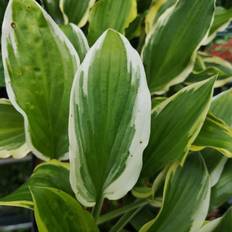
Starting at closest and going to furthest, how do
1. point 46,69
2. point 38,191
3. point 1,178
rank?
point 38,191 < point 46,69 < point 1,178

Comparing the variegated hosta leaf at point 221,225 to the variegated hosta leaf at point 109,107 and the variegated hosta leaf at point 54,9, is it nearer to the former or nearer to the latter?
the variegated hosta leaf at point 109,107

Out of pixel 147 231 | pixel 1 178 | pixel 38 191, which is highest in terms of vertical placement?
pixel 38 191

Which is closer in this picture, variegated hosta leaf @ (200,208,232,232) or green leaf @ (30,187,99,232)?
green leaf @ (30,187,99,232)

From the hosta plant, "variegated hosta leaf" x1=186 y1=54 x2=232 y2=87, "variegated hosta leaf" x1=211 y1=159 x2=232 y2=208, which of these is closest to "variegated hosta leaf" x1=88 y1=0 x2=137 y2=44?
the hosta plant

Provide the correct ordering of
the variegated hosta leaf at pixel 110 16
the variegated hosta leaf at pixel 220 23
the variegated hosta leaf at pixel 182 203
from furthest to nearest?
the variegated hosta leaf at pixel 220 23 < the variegated hosta leaf at pixel 110 16 < the variegated hosta leaf at pixel 182 203

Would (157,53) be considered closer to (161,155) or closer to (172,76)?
(172,76)

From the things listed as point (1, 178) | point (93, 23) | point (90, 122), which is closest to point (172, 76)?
point (93, 23)

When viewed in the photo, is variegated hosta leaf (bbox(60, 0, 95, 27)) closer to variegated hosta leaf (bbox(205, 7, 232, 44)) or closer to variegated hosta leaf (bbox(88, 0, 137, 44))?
variegated hosta leaf (bbox(88, 0, 137, 44))

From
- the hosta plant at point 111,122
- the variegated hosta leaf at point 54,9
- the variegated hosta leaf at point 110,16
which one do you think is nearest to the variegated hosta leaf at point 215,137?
the hosta plant at point 111,122
